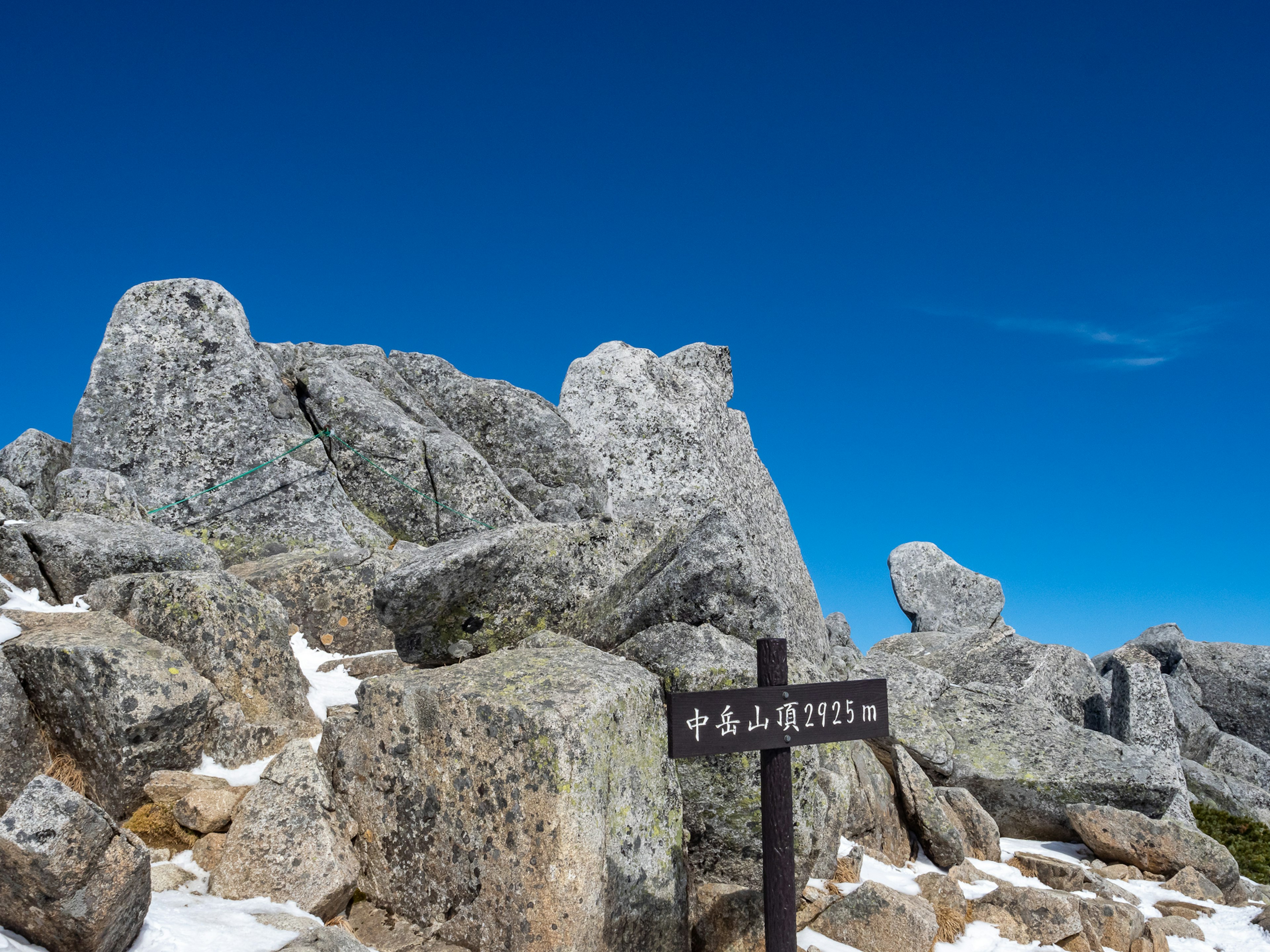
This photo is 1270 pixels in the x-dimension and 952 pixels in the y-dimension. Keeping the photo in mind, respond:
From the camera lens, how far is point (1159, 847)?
15.2 metres

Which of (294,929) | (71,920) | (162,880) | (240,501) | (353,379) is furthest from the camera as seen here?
(353,379)

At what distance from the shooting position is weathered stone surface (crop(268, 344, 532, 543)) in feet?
69.3

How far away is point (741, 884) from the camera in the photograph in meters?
9.77

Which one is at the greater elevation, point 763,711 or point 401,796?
point 763,711

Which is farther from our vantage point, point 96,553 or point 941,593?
point 941,593

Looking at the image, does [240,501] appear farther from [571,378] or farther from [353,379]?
[571,378]

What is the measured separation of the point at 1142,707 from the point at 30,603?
80.9 ft

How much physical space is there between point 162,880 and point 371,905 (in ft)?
6.28

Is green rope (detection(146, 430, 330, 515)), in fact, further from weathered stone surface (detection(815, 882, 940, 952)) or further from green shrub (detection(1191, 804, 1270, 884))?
green shrub (detection(1191, 804, 1270, 884))

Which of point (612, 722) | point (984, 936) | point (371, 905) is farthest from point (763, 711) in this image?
point (984, 936)

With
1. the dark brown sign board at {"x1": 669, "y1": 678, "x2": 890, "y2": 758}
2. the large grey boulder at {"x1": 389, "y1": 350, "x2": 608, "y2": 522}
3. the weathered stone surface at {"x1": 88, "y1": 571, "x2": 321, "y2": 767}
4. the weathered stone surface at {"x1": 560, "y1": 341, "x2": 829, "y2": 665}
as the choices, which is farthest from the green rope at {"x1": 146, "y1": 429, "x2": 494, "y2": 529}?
the dark brown sign board at {"x1": 669, "y1": 678, "x2": 890, "y2": 758}

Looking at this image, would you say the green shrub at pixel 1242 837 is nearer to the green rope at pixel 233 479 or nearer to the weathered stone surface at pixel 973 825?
the weathered stone surface at pixel 973 825

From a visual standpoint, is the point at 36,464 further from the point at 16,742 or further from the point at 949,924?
the point at 949,924

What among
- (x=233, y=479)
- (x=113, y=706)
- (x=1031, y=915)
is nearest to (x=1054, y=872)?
(x=1031, y=915)
